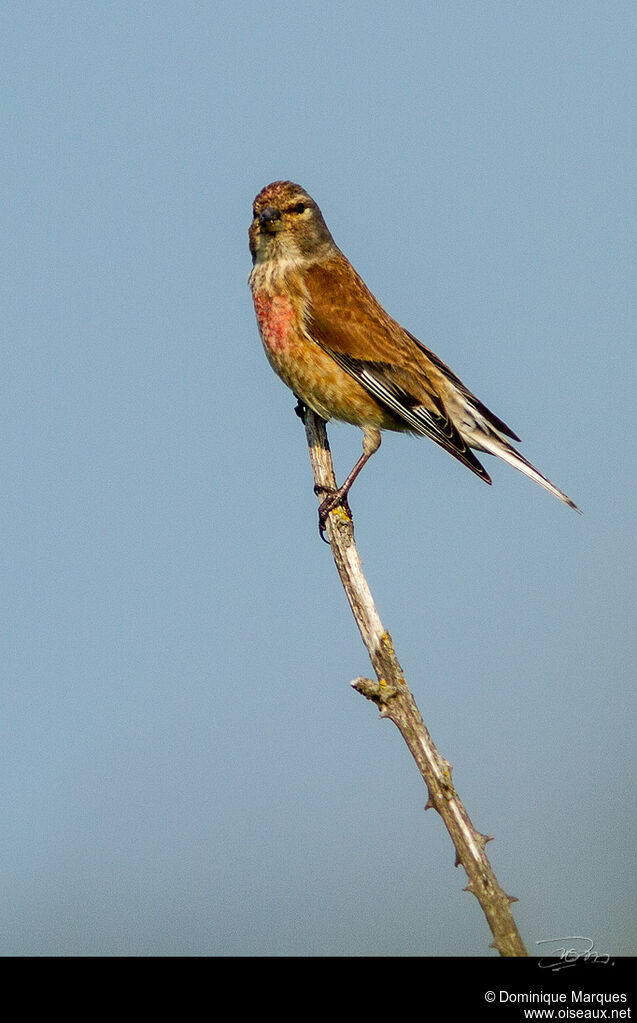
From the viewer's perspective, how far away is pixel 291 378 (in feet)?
23.9

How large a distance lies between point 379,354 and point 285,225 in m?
1.10

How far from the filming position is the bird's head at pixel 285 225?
7523mm

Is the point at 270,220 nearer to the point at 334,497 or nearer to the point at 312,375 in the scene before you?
the point at 312,375

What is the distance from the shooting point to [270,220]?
751 centimetres

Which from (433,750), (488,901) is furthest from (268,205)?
(488,901)

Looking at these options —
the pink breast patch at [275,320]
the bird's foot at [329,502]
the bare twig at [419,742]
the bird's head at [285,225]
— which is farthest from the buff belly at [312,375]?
the bare twig at [419,742]

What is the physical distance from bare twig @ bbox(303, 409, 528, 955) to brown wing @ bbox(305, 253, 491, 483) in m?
1.44

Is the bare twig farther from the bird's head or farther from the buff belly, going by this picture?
the bird's head

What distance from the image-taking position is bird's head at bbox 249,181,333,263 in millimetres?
7523

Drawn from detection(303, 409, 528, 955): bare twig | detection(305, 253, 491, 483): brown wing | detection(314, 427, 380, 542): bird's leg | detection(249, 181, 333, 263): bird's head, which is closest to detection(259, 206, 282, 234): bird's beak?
detection(249, 181, 333, 263): bird's head

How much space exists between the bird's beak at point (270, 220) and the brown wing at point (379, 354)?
1.16 feet

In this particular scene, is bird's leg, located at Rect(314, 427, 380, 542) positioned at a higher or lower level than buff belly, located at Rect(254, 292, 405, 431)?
lower
